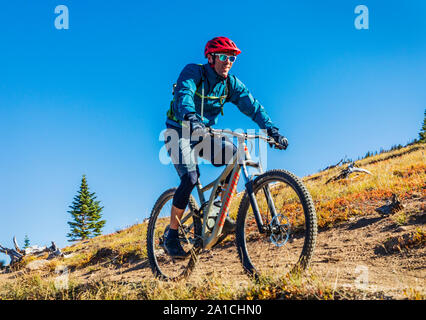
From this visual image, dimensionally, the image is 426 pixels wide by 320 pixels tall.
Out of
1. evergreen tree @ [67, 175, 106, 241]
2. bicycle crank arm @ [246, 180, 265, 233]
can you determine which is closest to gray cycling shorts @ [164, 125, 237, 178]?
bicycle crank arm @ [246, 180, 265, 233]

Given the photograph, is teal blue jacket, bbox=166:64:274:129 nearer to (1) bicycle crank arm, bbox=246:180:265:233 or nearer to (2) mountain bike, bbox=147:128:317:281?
(2) mountain bike, bbox=147:128:317:281

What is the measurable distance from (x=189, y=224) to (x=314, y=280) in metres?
2.62

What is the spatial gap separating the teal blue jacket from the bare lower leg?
126 centimetres

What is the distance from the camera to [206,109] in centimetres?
495

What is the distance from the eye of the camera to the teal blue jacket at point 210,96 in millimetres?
4607

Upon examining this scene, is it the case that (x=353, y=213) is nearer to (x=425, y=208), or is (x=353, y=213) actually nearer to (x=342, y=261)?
(x=425, y=208)

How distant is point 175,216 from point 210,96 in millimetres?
1835

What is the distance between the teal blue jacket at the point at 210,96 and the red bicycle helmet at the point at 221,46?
249 mm

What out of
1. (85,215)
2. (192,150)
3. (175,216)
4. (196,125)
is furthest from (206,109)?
(85,215)

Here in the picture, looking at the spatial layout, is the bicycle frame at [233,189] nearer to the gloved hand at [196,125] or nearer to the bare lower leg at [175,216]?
the bare lower leg at [175,216]

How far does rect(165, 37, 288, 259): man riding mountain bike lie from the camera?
471cm

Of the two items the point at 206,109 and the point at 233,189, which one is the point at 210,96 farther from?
the point at 233,189

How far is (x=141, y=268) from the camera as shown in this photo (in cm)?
783

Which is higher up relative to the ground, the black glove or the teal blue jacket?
the teal blue jacket
